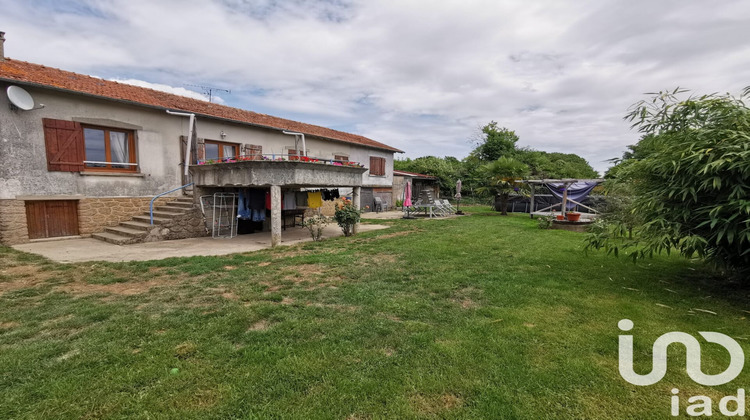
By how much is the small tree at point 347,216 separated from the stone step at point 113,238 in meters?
5.46

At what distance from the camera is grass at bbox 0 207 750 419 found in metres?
2.02

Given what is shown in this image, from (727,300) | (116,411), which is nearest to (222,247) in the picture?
(116,411)

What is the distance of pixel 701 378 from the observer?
7.59 feet

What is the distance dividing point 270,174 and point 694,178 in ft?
25.3

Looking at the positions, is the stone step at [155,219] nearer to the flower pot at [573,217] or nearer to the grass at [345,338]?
the grass at [345,338]

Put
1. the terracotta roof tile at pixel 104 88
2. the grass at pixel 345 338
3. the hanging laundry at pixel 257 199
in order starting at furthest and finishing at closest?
A: the hanging laundry at pixel 257 199
the terracotta roof tile at pixel 104 88
the grass at pixel 345 338

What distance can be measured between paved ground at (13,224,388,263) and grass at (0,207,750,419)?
0.88 metres

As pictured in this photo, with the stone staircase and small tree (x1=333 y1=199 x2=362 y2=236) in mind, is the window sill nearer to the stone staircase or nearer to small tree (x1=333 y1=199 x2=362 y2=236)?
the stone staircase

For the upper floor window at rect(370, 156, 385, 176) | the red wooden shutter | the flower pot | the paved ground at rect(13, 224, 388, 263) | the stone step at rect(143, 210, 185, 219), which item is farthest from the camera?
the upper floor window at rect(370, 156, 385, 176)

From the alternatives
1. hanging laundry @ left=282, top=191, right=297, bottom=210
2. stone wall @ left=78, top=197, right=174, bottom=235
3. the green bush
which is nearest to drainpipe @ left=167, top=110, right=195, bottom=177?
stone wall @ left=78, top=197, right=174, bottom=235

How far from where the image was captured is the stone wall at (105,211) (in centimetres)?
875

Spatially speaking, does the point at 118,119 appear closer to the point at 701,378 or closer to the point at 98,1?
Result: the point at 98,1

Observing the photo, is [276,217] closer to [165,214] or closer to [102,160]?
[165,214]

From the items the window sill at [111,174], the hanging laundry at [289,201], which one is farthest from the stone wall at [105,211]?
the hanging laundry at [289,201]
